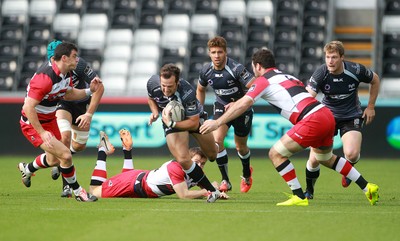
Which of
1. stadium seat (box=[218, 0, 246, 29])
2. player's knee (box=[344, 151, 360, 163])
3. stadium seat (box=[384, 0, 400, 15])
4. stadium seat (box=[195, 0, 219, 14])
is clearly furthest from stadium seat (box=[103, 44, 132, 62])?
player's knee (box=[344, 151, 360, 163])

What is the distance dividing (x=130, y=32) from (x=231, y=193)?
10.7 metres

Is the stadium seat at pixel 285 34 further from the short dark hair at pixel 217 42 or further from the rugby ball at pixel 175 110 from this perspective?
the rugby ball at pixel 175 110

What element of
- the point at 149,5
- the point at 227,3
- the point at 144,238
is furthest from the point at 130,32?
the point at 144,238

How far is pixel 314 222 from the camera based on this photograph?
9.06 meters

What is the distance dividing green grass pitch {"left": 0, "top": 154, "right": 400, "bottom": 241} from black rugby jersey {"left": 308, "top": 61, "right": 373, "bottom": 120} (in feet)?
3.61

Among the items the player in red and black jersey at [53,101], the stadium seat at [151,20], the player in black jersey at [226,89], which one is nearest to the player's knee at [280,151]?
the player in red and black jersey at [53,101]

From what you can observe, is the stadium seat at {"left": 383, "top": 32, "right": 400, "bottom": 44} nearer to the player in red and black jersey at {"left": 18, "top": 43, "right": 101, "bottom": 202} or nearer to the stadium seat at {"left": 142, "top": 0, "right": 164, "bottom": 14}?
the stadium seat at {"left": 142, "top": 0, "right": 164, "bottom": 14}

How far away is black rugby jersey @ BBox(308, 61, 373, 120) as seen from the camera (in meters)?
11.9

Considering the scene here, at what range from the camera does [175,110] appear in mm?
10742

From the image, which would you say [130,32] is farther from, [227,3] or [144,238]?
[144,238]

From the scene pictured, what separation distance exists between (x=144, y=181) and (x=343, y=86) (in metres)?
2.84

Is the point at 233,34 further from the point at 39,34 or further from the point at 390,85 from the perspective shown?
the point at 39,34

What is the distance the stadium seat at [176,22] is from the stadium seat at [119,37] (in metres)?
0.86

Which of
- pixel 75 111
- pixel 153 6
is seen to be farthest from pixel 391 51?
pixel 75 111
